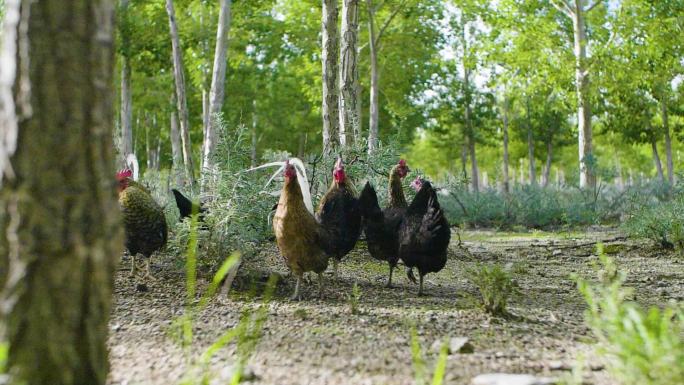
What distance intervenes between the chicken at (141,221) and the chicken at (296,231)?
1157mm

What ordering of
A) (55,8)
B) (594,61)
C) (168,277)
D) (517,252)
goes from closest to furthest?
(55,8)
(168,277)
(517,252)
(594,61)

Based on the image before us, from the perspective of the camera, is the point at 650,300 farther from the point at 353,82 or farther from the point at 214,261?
the point at 353,82

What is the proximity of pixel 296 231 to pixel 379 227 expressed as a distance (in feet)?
3.46

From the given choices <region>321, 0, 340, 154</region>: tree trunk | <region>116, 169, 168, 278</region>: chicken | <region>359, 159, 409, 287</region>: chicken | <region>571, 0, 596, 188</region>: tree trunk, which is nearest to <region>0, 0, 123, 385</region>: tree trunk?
<region>116, 169, 168, 278</region>: chicken

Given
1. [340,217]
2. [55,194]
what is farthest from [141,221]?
[55,194]

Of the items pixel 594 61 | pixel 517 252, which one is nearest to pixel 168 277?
pixel 517 252

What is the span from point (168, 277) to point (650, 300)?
3.94 meters

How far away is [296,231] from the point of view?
15.5 ft

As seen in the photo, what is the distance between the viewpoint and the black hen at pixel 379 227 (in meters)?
5.43

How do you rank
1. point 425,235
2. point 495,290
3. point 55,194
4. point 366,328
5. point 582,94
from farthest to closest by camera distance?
point 582,94 → point 425,235 → point 495,290 → point 366,328 → point 55,194

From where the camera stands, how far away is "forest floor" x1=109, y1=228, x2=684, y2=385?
9.08 ft

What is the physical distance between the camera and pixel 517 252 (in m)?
8.59

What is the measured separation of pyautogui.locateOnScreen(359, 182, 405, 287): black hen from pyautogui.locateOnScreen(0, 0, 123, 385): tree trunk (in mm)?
3649

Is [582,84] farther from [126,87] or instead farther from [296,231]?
[296,231]
